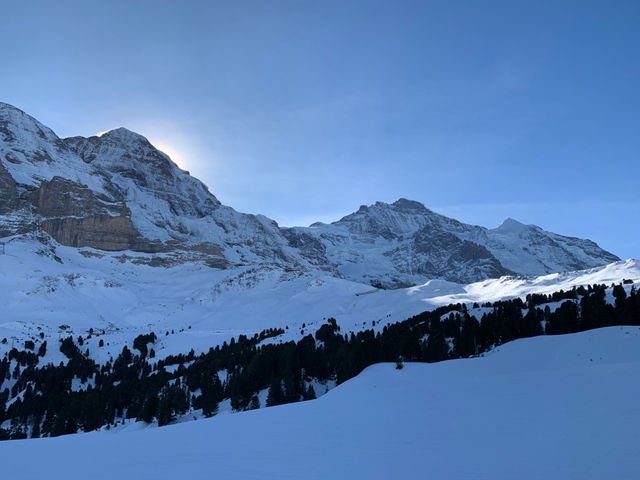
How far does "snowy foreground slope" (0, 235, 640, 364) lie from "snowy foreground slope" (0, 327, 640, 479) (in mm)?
54784

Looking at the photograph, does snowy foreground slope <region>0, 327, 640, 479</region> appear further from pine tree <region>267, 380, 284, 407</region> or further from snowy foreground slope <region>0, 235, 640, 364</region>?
snowy foreground slope <region>0, 235, 640, 364</region>

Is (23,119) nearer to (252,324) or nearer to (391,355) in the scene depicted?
(252,324)

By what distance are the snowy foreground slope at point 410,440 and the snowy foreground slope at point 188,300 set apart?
54.8 m

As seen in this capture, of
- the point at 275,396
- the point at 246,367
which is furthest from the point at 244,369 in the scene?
the point at 275,396

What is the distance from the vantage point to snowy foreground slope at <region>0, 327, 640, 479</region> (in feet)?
30.5

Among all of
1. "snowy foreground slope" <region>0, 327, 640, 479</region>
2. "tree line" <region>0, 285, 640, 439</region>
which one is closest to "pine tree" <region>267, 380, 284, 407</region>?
"tree line" <region>0, 285, 640, 439</region>

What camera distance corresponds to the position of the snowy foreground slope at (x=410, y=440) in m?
9.29

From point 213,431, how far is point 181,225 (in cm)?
17979

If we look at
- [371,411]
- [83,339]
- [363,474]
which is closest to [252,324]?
[83,339]

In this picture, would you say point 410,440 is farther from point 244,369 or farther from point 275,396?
point 244,369

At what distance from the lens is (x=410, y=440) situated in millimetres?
11766

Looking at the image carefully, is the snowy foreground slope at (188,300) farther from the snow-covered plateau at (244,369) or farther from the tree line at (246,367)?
the tree line at (246,367)

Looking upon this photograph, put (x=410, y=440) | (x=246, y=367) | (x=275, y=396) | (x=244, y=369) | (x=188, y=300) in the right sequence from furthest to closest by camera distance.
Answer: (x=188, y=300)
(x=246, y=367)
(x=244, y=369)
(x=275, y=396)
(x=410, y=440)

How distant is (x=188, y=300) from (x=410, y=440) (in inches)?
4351
